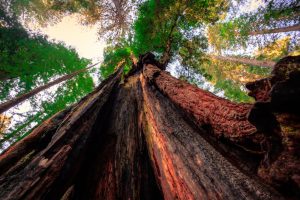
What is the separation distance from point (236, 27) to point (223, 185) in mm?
19111

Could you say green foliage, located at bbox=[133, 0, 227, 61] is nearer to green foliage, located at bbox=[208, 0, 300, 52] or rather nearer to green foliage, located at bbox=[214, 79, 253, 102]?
green foliage, located at bbox=[208, 0, 300, 52]

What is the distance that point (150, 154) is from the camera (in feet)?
9.94

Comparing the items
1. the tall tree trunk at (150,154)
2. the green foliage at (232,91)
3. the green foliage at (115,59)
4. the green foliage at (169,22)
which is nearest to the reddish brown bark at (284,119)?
the tall tree trunk at (150,154)

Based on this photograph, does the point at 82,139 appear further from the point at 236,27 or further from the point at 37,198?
the point at 236,27

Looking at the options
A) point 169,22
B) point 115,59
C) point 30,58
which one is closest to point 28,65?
point 30,58

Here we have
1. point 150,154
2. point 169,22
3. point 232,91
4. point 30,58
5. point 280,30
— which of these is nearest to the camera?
point 150,154

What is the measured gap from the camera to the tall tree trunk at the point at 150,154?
1717mm

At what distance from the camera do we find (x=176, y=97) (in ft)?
10.9

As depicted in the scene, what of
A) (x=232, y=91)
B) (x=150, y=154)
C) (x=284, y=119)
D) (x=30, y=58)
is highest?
(x=284, y=119)

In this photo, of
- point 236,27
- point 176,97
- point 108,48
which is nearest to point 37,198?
point 176,97

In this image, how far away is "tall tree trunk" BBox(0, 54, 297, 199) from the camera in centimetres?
172

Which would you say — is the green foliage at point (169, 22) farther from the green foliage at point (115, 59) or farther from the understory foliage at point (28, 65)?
the understory foliage at point (28, 65)

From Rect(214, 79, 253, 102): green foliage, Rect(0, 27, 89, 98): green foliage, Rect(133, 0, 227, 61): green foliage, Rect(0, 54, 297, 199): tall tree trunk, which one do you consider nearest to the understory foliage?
Rect(0, 27, 89, 98): green foliage

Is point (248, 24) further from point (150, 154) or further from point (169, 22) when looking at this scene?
point (150, 154)
